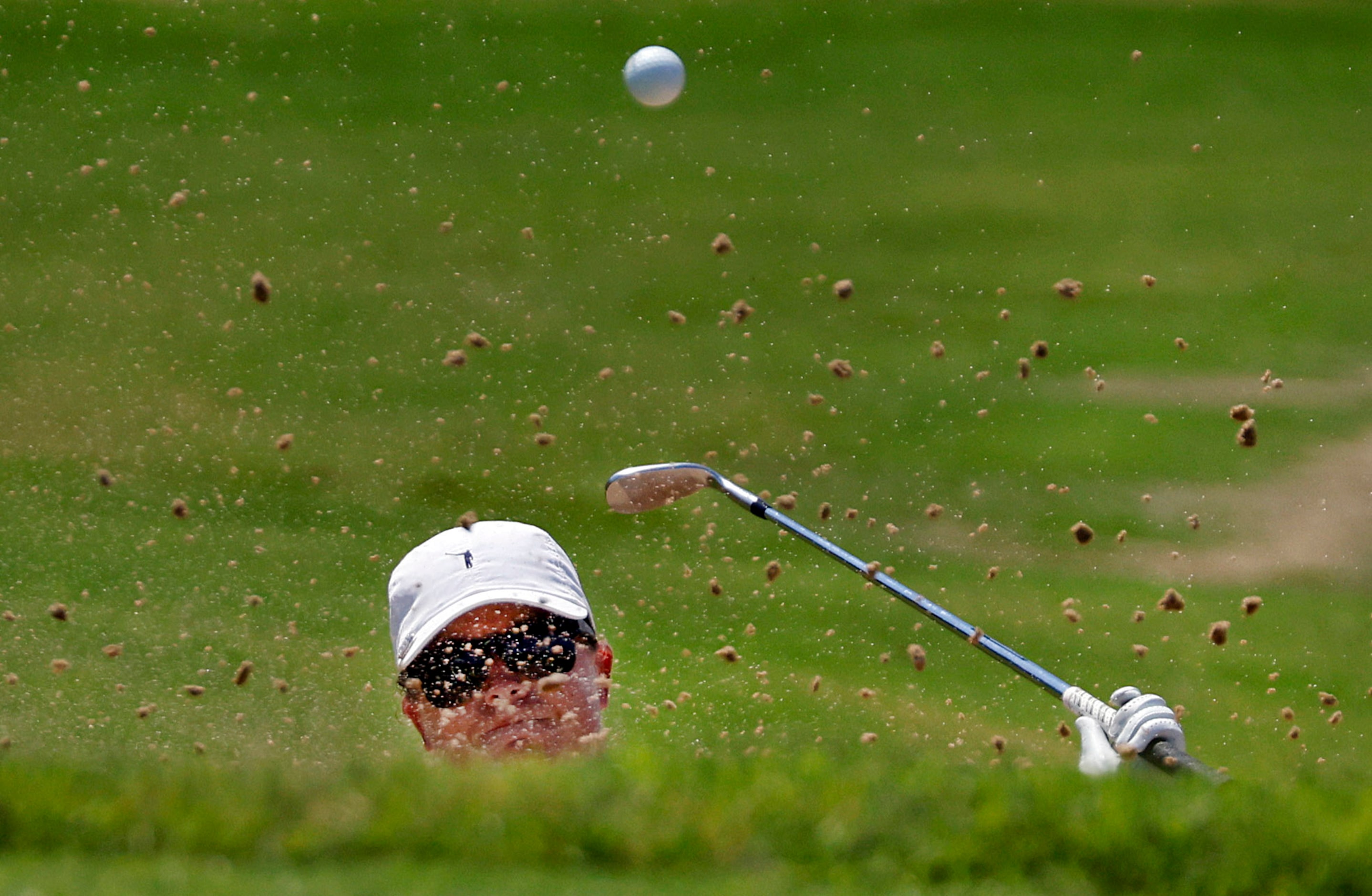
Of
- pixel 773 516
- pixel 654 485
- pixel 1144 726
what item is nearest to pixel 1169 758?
pixel 1144 726

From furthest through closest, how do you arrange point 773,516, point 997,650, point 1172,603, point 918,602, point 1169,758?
1. point 1172,603
2. point 773,516
3. point 918,602
4. point 997,650
5. point 1169,758

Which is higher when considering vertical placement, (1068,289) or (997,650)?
(1068,289)

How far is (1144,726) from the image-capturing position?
314 centimetres

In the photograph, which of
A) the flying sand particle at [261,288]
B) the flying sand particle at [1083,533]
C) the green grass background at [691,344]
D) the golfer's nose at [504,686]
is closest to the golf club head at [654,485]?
the green grass background at [691,344]

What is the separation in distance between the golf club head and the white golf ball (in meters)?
2.25

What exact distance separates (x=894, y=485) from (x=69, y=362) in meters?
3.83

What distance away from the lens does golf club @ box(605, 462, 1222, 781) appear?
12.4ft

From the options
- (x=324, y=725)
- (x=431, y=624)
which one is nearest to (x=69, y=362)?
(x=324, y=725)

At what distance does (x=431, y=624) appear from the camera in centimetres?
356

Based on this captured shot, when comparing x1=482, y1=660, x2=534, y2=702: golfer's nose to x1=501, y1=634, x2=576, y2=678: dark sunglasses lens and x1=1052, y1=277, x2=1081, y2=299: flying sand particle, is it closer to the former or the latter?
x1=501, y1=634, x2=576, y2=678: dark sunglasses lens

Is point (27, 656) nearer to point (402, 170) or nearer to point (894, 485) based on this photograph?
point (402, 170)

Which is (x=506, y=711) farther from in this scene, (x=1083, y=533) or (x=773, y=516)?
(x=1083, y=533)

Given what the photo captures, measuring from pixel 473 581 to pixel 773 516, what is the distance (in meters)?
1.46

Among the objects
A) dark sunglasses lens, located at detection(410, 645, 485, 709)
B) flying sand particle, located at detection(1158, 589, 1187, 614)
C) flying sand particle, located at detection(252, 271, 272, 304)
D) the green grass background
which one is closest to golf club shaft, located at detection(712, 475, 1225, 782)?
the green grass background
